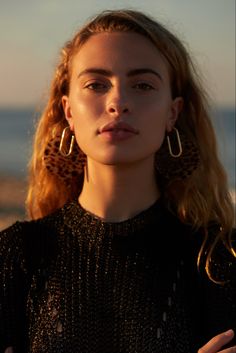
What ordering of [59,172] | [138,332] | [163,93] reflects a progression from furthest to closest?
1. [59,172]
2. [163,93]
3. [138,332]

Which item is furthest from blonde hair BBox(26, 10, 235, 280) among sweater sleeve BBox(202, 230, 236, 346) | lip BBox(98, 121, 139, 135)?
lip BBox(98, 121, 139, 135)

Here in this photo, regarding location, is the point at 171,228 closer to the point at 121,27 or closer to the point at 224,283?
the point at 224,283

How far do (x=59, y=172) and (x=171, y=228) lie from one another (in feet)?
2.04

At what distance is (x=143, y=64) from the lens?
12.4ft

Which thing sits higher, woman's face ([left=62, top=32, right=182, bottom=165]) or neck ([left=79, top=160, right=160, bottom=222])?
woman's face ([left=62, top=32, right=182, bottom=165])

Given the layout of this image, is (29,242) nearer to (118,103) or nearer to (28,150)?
(118,103)

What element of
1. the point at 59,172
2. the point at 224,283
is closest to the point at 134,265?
the point at 224,283

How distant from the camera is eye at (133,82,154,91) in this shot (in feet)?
12.2

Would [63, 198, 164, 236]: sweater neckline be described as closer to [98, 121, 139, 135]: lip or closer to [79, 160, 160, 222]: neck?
[79, 160, 160, 222]: neck

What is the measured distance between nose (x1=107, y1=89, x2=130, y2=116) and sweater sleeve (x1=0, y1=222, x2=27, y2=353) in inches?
26.6

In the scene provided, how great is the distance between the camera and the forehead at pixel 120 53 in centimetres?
374

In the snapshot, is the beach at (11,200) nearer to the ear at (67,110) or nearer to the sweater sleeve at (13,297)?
the ear at (67,110)

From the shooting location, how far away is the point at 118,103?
3631 millimetres

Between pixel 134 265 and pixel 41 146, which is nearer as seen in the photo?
pixel 134 265
